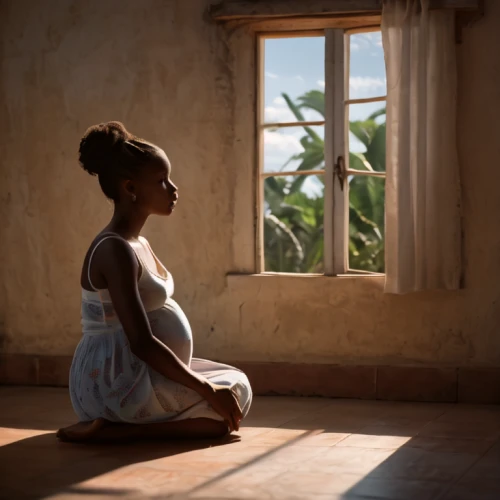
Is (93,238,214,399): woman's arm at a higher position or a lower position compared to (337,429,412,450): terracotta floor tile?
higher

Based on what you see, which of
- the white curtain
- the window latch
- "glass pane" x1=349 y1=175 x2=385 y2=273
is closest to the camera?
the white curtain

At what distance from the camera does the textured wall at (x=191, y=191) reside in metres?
4.98

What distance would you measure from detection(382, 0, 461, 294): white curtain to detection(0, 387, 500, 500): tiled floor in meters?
0.77

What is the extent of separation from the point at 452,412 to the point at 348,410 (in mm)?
522

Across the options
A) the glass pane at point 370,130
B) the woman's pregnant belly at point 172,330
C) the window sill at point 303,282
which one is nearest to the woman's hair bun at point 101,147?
the woman's pregnant belly at point 172,330

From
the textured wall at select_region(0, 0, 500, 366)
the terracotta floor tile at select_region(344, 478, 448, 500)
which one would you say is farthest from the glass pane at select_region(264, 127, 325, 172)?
the terracotta floor tile at select_region(344, 478, 448, 500)

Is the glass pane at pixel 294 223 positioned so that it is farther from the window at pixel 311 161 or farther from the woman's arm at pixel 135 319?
the woman's arm at pixel 135 319

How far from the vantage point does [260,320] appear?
17.4 feet

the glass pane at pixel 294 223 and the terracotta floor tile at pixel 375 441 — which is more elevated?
the glass pane at pixel 294 223

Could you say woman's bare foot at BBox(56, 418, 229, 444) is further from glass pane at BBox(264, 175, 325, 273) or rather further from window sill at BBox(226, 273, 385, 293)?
glass pane at BBox(264, 175, 325, 273)

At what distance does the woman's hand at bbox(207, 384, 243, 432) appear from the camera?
12.3 ft

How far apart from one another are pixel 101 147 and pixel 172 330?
820 millimetres

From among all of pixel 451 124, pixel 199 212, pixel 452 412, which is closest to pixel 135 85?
pixel 199 212

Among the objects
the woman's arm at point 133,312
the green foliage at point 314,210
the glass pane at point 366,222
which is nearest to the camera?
the woman's arm at point 133,312
